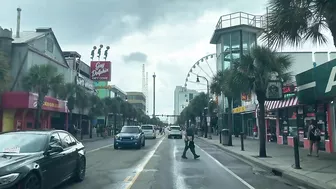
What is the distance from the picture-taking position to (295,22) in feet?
32.1

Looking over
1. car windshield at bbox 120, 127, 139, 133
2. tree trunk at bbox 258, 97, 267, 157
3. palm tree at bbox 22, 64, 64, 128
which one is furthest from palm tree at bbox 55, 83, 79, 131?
tree trunk at bbox 258, 97, 267, 157

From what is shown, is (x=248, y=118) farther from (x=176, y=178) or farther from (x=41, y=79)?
(x=176, y=178)

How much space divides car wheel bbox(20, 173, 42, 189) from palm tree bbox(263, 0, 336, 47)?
7.14 meters

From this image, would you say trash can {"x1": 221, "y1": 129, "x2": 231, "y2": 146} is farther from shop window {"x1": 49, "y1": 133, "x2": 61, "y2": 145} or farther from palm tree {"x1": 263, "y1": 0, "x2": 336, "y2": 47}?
shop window {"x1": 49, "y1": 133, "x2": 61, "y2": 145}

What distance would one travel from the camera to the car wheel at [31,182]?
21.7 ft

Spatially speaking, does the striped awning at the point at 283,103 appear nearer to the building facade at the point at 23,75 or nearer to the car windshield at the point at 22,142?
the car windshield at the point at 22,142

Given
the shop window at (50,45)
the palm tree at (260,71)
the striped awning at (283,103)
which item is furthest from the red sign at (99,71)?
the palm tree at (260,71)

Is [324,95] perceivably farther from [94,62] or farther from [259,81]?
[94,62]

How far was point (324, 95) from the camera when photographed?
18391mm

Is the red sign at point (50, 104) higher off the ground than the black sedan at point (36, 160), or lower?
higher

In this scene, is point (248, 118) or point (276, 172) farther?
point (248, 118)

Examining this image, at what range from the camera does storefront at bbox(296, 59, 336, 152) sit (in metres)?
17.9

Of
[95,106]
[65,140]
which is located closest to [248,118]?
[95,106]

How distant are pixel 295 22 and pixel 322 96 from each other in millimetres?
10245
